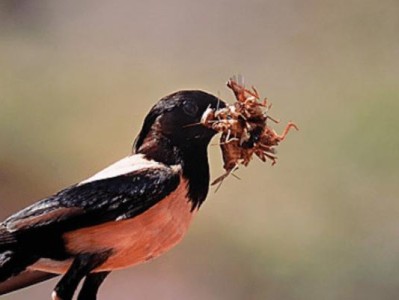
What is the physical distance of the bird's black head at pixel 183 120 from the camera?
31.5 inches

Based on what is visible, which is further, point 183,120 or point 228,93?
point 228,93

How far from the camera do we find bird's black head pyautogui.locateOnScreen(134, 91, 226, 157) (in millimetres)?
799

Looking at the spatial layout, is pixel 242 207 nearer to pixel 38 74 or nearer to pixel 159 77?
pixel 159 77

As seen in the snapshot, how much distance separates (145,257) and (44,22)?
1.23 metres

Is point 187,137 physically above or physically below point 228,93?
above

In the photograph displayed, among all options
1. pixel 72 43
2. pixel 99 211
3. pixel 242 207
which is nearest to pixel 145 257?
pixel 99 211

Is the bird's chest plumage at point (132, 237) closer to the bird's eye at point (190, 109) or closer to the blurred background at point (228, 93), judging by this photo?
the bird's eye at point (190, 109)

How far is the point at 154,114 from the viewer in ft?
2.70

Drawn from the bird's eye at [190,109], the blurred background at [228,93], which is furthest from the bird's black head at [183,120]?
the blurred background at [228,93]

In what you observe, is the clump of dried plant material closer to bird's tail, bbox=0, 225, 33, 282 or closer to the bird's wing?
the bird's wing

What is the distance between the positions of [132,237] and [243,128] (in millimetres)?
142

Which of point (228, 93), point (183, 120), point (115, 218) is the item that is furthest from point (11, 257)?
point (228, 93)

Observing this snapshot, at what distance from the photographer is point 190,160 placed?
0.79 m

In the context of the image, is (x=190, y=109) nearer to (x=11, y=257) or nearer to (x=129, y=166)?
(x=129, y=166)
